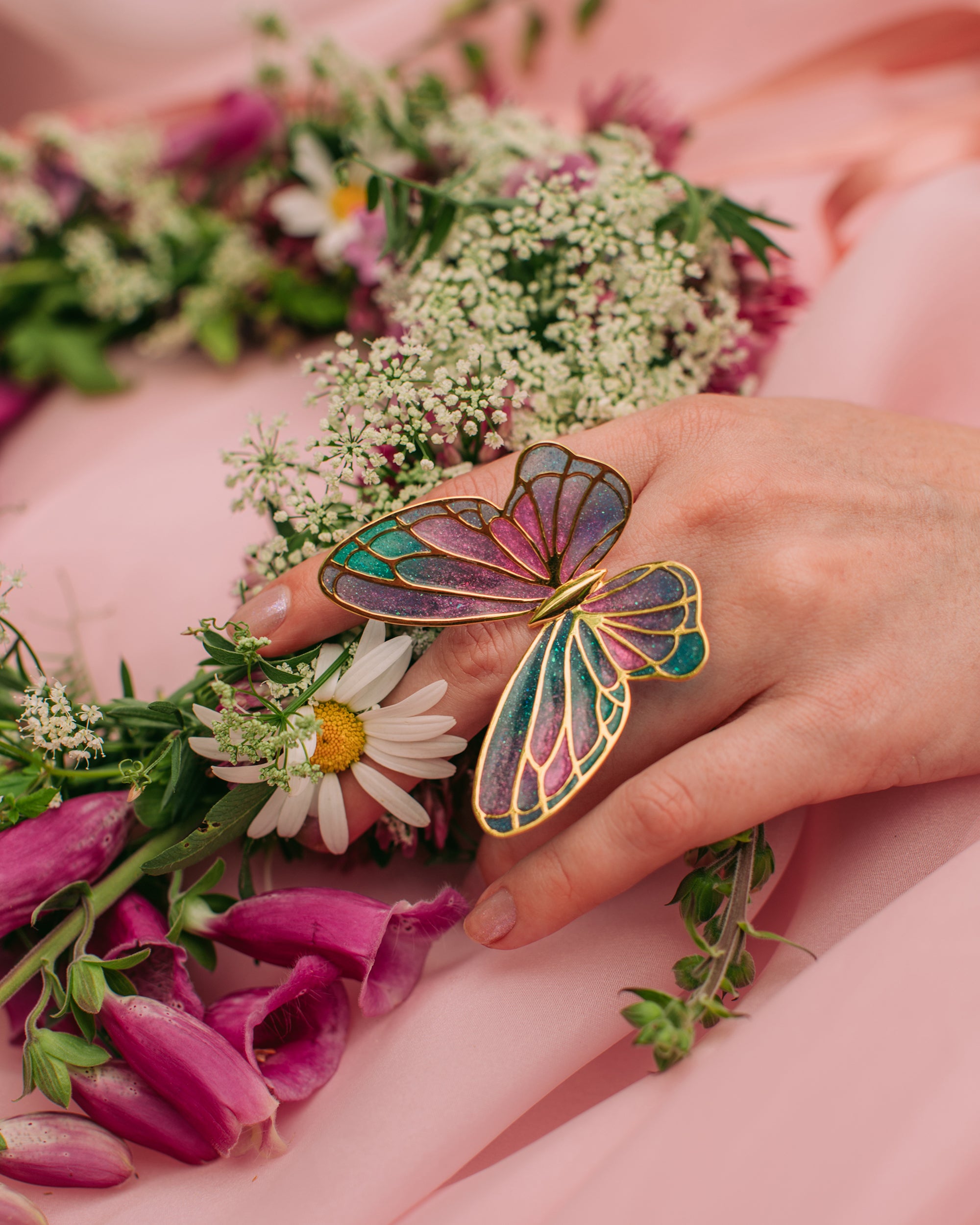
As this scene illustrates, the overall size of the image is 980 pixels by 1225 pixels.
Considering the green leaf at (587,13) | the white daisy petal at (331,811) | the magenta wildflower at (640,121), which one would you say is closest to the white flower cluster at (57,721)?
the white daisy petal at (331,811)

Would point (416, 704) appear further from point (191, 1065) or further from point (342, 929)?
point (191, 1065)

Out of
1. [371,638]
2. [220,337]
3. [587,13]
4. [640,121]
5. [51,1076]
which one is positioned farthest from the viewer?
[587,13]

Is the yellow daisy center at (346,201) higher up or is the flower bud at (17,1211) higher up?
the yellow daisy center at (346,201)

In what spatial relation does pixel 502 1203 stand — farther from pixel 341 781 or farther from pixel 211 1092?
pixel 341 781

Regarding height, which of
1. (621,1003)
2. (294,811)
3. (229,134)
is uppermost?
(229,134)

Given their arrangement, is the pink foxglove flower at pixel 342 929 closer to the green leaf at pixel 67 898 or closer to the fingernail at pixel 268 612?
the green leaf at pixel 67 898

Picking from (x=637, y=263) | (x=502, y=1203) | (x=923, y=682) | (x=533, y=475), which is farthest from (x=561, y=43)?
(x=502, y=1203)

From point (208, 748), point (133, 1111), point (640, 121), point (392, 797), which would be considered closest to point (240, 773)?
point (208, 748)
